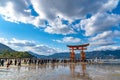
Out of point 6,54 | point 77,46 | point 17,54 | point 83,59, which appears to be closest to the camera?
point 77,46

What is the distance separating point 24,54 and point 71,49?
45.0 m

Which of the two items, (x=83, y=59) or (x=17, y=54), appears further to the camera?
(x=17, y=54)

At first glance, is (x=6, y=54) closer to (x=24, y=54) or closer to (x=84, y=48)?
(x=24, y=54)

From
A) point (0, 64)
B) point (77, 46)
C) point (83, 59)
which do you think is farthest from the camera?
point (83, 59)

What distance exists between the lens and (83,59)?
270 feet

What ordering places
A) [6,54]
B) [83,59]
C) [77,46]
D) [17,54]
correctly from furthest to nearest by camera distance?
[17,54] → [6,54] → [83,59] → [77,46]

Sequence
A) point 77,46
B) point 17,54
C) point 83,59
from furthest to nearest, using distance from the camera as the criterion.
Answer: point 17,54 < point 83,59 < point 77,46

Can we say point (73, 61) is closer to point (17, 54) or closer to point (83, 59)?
point (83, 59)

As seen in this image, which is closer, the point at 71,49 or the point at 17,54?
the point at 71,49

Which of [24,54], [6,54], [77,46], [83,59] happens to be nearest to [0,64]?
[77,46]

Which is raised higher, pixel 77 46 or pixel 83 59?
pixel 77 46

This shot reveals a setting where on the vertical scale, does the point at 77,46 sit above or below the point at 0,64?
above

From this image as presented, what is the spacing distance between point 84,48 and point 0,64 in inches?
1542

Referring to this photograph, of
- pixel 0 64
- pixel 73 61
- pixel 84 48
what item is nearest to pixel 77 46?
pixel 84 48
